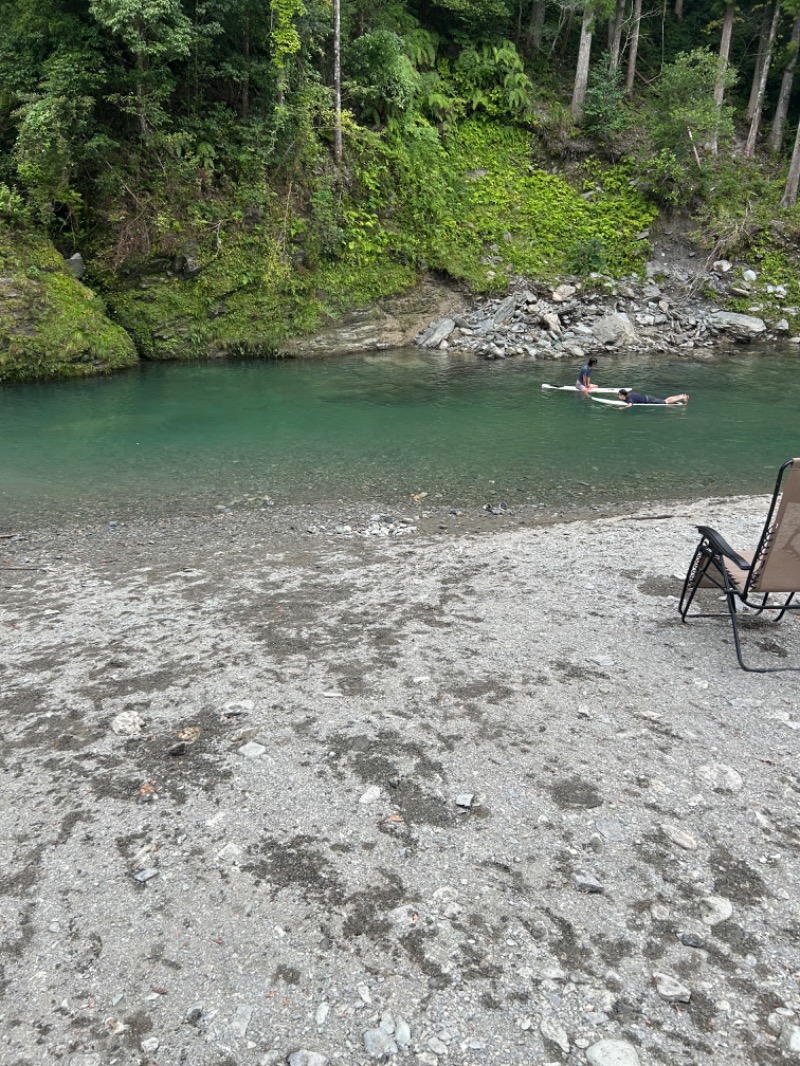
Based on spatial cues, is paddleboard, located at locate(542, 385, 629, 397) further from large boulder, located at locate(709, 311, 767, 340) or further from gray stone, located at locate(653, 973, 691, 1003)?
gray stone, located at locate(653, 973, 691, 1003)

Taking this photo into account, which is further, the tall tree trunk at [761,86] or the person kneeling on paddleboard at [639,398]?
the tall tree trunk at [761,86]

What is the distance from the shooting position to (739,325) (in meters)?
24.1

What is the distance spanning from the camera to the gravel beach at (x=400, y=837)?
2.54 m

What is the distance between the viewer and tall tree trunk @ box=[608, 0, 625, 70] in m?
29.8

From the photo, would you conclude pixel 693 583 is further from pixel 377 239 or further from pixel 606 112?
pixel 606 112

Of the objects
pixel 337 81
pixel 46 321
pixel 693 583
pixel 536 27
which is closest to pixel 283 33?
pixel 337 81

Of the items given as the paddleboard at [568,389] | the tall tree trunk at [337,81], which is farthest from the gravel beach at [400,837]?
the tall tree trunk at [337,81]

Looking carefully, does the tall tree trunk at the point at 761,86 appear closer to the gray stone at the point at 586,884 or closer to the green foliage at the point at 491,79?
the green foliage at the point at 491,79

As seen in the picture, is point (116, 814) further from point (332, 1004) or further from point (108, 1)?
point (108, 1)

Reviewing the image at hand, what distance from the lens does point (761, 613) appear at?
6.07 meters

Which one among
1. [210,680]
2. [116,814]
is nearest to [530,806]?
[116,814]

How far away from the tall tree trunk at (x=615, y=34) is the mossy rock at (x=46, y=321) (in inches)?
1000

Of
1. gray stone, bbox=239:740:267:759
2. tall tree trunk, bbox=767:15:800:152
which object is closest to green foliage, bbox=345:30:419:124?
tall tree trunk, bbox=767:15:800:152

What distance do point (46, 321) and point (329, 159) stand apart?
11.3m
